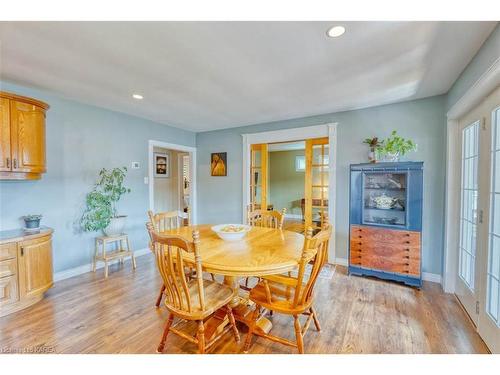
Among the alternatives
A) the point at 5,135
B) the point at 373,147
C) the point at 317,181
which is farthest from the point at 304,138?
the point at 5,135

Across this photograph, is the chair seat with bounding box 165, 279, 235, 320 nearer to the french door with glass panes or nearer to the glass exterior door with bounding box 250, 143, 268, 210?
the french door with glass panes

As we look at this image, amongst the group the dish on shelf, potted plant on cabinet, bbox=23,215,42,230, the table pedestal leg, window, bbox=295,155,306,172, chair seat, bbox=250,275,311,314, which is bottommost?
the table pedestal leg

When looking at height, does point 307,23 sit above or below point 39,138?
above

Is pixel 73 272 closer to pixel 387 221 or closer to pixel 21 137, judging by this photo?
pixel 21 137

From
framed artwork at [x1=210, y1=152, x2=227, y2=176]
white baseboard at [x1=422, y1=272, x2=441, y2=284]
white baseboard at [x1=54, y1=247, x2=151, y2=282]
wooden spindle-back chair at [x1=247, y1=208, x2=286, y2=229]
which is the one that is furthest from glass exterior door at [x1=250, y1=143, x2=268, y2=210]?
white baseboard at [x1=54, y1=247, x2=151, y2=282]

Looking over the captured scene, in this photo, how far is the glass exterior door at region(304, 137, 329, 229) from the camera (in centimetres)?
372

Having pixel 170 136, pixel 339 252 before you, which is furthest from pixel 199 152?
pixel 339 252

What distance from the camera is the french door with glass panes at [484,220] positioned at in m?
1.70

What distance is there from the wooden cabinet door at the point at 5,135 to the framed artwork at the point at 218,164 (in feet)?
9.87

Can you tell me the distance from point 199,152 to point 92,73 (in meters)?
2.81

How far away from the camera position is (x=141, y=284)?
2836 mm

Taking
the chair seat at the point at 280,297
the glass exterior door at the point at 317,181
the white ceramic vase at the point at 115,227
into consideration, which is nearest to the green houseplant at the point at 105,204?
the white ceramic vase at the point at 115,227

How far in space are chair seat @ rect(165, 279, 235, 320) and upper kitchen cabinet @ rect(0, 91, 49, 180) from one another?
83.5 inches
